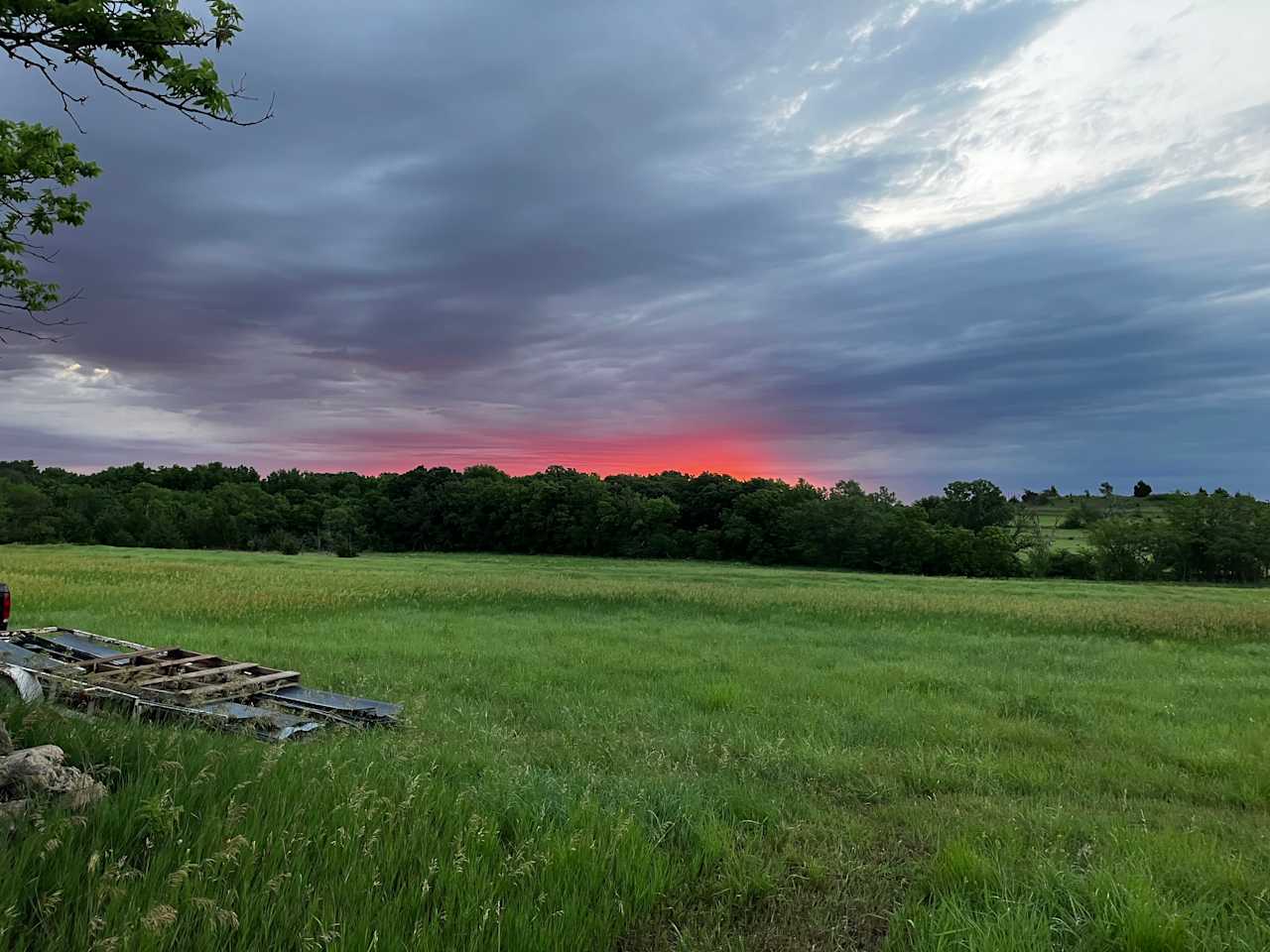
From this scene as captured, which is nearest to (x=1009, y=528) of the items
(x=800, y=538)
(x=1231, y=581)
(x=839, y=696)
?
(x=1231, y=581)

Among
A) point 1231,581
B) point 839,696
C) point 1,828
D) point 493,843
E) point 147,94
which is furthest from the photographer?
point 1231,581

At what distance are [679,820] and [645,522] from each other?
3932 inches

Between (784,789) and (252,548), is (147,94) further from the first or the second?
(252,548)

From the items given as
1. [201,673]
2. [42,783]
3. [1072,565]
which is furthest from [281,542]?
[1072,565]

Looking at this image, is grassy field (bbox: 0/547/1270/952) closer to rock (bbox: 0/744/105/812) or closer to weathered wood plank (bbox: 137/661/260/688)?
rock (bbox: 0/744/105/812)

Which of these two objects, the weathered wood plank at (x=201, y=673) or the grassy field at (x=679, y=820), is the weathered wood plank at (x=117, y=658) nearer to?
the weathered wood plank at (x=201, y=673)

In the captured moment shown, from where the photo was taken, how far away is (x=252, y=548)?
102 metres

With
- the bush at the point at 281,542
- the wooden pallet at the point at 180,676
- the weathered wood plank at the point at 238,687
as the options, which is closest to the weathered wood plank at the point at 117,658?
the wooden pallet at the point at 180,676

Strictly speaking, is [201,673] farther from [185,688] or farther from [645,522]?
[645,522]

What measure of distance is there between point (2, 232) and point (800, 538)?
96.7 metres

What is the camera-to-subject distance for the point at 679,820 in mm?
5484

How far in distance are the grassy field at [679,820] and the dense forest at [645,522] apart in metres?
84.1

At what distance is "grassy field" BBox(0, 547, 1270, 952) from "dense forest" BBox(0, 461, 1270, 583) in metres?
84.1

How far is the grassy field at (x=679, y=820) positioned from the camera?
3.58 m
